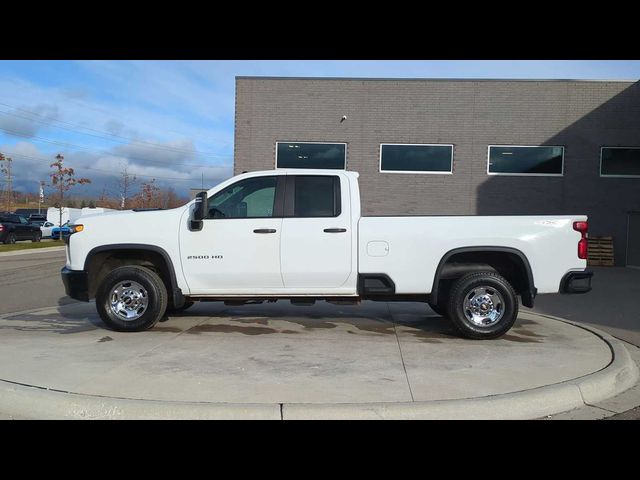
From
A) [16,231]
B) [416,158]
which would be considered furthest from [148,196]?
[416,158]

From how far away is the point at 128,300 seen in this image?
267 inches

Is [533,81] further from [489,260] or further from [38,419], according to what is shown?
[38,419]

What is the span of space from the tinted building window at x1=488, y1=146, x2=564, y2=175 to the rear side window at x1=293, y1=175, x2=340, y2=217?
12704 mm

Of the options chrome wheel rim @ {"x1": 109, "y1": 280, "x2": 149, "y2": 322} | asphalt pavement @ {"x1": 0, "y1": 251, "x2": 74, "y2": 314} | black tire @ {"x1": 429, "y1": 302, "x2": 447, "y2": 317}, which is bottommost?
asphalt pavement @ {"x1": 0, "y1": 251, "x2": 74, "y2": 314}

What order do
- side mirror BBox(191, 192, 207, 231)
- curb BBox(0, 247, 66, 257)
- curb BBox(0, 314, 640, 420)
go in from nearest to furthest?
curb BBox(0, 314, 640, 420)
side mirror BBox(191, 192, 207, 231)
curb BBox(0, 247, 66, 257)

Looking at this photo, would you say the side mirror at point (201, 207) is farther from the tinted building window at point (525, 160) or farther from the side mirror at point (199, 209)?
the tinted building window at point (525, 160)

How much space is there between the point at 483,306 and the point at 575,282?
45.8 inches

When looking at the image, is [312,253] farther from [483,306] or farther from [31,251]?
[31,251]


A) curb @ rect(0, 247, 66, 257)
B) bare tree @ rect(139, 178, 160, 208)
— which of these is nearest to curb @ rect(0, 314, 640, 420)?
curb @ rect(0, 247, 66, 257)

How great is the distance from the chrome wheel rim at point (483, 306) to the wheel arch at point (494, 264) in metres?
0.32

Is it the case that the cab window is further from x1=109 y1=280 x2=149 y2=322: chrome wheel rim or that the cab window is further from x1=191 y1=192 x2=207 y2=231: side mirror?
x1=109 y1=280 x2=149 y2=322: chrome wheel rim

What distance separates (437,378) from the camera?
16.4 feet

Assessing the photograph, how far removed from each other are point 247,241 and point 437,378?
2.91m

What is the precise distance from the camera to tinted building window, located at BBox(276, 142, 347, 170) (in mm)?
18406
